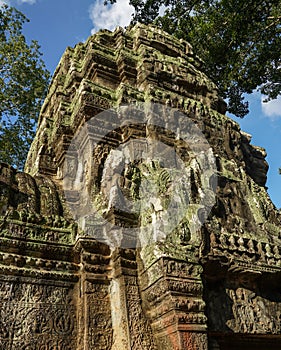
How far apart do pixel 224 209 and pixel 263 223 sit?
64 cm

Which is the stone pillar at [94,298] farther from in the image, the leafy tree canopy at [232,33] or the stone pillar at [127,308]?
the leafy tree canopy at [232,33]

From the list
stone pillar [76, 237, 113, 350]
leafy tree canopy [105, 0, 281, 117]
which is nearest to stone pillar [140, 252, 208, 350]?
stone pillar [76, 237, 113, 350]

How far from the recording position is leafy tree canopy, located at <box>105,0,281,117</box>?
8.20 metres

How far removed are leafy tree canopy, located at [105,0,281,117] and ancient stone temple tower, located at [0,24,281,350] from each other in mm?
3849

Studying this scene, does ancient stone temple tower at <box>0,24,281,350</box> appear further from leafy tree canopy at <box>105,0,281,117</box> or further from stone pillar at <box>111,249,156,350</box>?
leafy tree canopy at <box>105,0,281,117</box>

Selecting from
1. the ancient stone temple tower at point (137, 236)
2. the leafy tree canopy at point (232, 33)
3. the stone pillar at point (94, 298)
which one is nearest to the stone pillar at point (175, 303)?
the ancient stone temple tower at point (137, 236)

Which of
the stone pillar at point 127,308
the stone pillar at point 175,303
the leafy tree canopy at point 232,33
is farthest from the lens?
the leafy tree canopy at point 232,33

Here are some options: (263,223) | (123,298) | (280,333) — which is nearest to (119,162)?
(123,298)

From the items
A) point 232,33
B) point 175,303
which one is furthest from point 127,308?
point 232,33

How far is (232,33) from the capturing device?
321 inches

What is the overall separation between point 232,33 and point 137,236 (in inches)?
245

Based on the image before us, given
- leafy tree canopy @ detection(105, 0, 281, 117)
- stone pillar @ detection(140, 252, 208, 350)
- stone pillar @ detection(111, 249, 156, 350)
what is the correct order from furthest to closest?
leafy tree canopy @ detection(105, 0, 281, 117) → stone pillar @ detection(111, 249, 156, 350) → stone pillar @ detection(140, 252, 208, 350)

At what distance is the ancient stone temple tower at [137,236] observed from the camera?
3.26 metres

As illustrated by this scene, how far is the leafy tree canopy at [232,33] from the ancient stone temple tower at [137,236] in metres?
3.85
